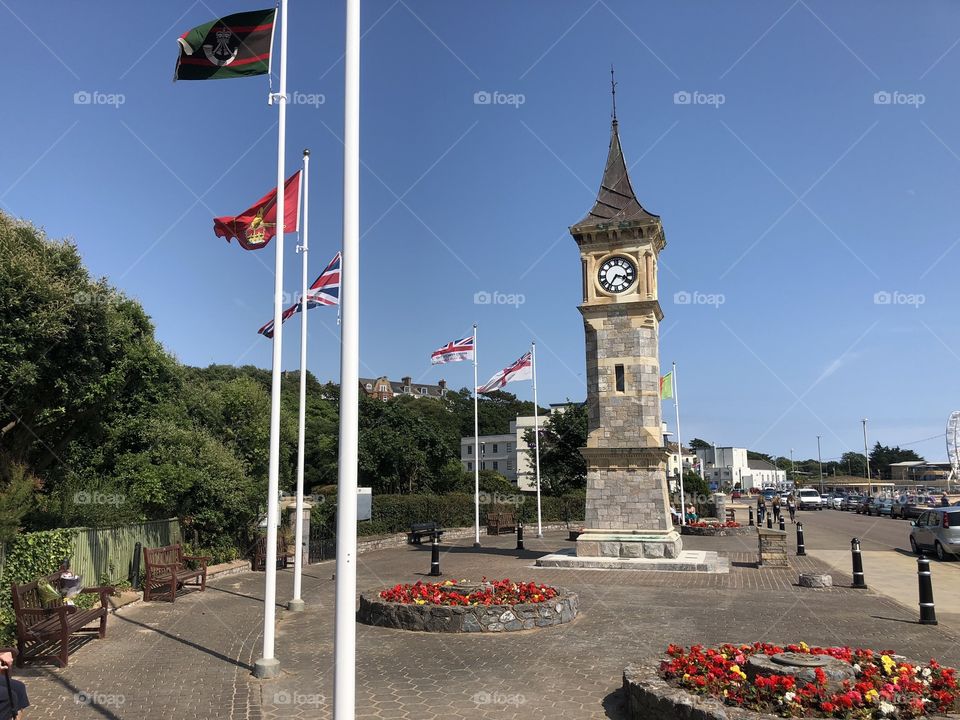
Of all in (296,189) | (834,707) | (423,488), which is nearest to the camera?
(834,707)

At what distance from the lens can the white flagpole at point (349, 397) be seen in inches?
192

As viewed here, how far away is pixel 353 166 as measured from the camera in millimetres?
5625

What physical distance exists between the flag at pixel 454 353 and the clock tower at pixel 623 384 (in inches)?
193

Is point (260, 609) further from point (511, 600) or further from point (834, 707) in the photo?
point (834, 707)

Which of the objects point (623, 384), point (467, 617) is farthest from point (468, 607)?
point (623, 384)

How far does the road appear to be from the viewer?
49.6 feet

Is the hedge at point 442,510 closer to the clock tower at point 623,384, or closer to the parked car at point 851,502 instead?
the clock tower at point 623,384

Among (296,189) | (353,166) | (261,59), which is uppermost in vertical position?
(261,59)

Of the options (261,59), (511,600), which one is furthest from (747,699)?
(261,59)

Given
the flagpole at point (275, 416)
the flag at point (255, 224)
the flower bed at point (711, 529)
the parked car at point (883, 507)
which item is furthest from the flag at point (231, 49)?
the parked car at point (883, 507)

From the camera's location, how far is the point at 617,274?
24547 mm

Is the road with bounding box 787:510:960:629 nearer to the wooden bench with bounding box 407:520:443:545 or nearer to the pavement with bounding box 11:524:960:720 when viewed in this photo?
the pavement with bounding box 11:524:960:720

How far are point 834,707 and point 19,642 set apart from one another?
10.0 metres

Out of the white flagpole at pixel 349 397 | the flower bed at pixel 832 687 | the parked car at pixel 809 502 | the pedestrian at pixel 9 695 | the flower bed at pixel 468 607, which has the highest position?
the white flagpole at pixel 349 397
